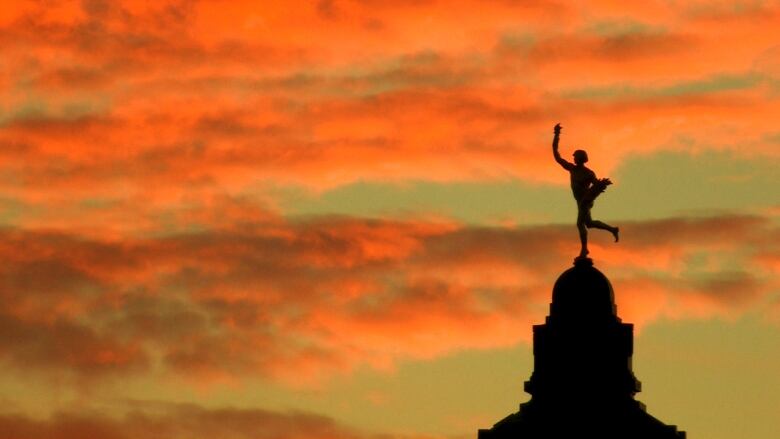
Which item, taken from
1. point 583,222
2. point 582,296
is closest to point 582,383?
point 582,296

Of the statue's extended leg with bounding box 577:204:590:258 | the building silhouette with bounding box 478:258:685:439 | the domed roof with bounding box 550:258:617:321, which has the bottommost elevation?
the building silhouette with bounding box 478:258:685:439

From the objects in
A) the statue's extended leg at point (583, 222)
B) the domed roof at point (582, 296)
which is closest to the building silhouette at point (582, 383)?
the domed roof at point (582, 296)

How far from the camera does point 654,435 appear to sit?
122875 mm

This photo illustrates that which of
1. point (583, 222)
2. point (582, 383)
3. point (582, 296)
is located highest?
point (583, 222)

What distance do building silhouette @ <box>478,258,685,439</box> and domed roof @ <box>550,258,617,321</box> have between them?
0.03 meters

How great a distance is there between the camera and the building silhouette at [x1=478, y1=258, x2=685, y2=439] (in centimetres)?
12331

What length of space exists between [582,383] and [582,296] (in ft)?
10.1

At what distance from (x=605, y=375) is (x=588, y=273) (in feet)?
12.5

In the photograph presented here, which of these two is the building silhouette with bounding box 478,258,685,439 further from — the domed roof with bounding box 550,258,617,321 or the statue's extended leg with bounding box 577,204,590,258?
the statue's extended leg with bounding box 577,204,590,258

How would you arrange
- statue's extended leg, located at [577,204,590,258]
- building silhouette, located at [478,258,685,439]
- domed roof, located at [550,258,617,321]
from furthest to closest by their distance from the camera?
statue's extended leg, located at [577,204,590,258], domed roof, located at [550,258,617,321], building silhouette, located at [478,258,685,439]

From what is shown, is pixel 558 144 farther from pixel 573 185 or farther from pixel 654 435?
pixel 654 435

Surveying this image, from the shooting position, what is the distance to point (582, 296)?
4902 inches

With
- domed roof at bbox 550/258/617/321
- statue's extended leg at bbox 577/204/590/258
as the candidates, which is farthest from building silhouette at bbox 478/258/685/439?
statue's extended leg at bbox 577/204/590/258

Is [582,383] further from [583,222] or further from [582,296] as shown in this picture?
[583,222]
